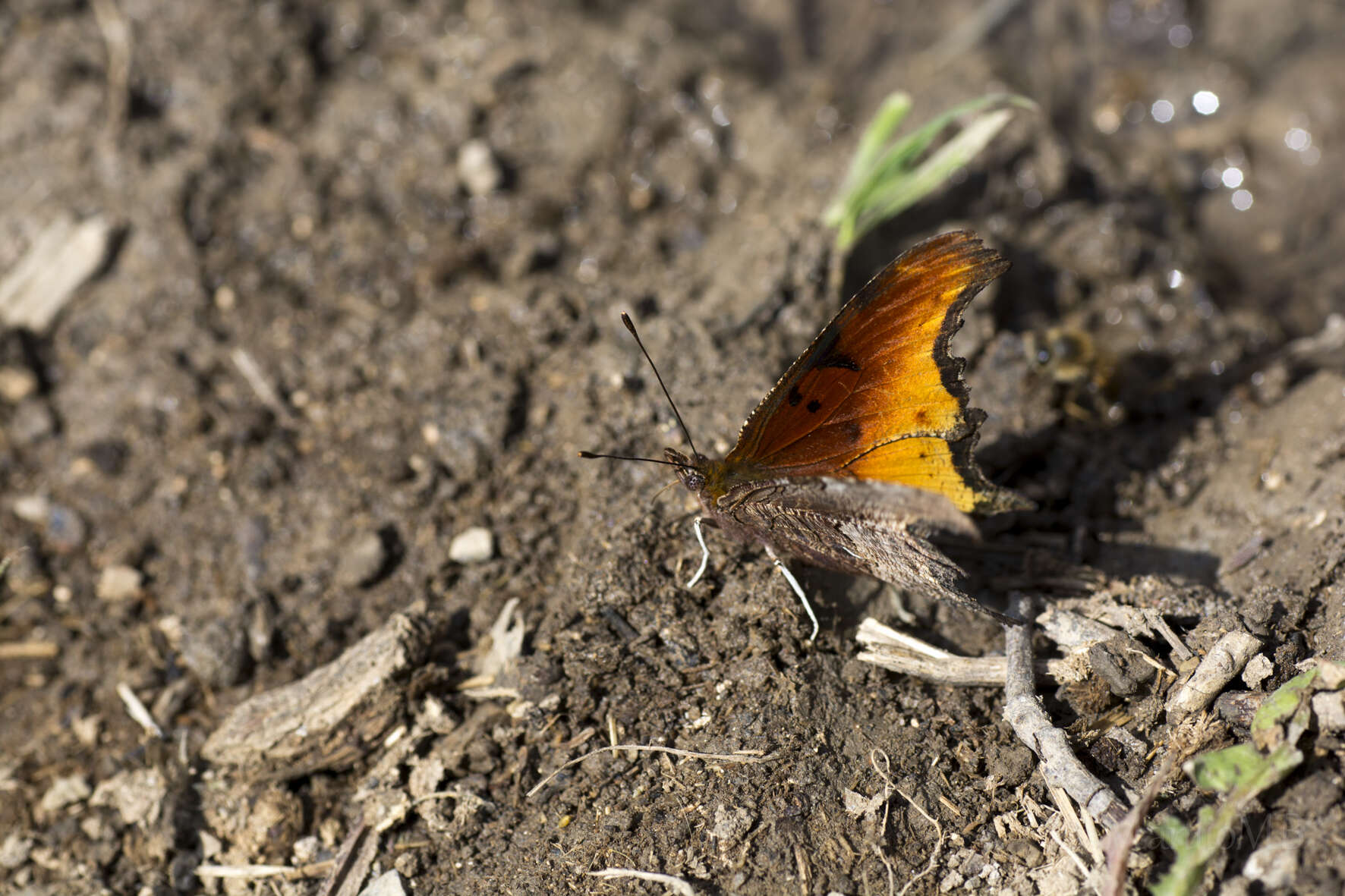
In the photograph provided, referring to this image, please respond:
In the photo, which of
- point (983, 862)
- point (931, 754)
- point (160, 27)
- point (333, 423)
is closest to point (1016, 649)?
point (931, 754)

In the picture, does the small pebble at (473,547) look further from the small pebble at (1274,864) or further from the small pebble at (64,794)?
the small pebble at (1274,864)

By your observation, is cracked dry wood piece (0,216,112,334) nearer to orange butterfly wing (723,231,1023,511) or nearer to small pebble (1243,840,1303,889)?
orange butterfly wing (723,231,1023,511)

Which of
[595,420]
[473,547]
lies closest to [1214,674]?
[595,420]

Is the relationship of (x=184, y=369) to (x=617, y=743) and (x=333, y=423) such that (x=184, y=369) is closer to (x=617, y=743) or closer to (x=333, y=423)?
(x=333, y=423)

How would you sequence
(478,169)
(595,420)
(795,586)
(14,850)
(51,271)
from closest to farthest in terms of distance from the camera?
(795,586), (14,850), (595,420), (51,271), (478,169)

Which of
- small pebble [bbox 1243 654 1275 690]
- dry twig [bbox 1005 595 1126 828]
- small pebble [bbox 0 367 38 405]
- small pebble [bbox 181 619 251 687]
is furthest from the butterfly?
small pebble [bbox 0 367 38 405]

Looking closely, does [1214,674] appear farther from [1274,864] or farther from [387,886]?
[387,886]
